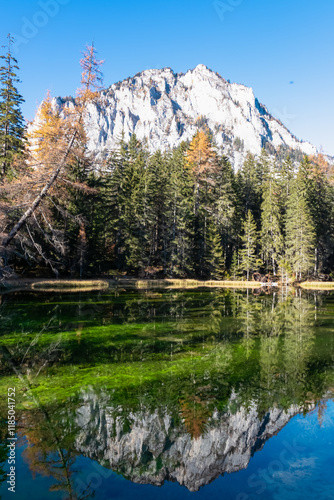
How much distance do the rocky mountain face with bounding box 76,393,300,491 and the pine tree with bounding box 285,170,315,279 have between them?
4309 cm

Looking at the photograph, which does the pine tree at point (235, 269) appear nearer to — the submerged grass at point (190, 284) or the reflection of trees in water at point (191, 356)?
the submerged grass at point (190, 284)

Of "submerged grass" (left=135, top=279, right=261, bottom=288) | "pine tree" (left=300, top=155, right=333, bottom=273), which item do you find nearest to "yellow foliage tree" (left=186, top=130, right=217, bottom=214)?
"submerged grass" (left=135, top=279, right=261, bottom=288)

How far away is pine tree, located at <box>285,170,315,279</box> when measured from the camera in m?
45.6

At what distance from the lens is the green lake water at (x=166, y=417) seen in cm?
415

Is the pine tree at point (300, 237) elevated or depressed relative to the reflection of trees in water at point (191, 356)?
elevated

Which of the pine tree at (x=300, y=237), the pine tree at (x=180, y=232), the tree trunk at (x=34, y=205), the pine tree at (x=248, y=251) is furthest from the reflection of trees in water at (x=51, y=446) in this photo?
the pine tree at (x=300, y=237)

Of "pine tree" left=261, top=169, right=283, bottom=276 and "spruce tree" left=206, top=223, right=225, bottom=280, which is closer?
"spruce tree" left=206, top=223, right=225, bottom=280

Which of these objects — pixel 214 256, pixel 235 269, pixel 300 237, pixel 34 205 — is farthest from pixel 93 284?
pixel 300 237

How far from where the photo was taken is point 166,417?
546 cm

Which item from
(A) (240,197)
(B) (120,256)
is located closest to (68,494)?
(B) (120,256)

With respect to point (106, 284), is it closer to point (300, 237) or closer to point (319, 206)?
point (300, 237)

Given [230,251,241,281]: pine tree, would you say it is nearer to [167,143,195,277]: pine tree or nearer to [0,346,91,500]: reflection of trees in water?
[167,143,195,277]: pine tree

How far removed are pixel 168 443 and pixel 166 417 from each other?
586 millimetres

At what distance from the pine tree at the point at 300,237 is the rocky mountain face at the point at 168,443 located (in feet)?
141
